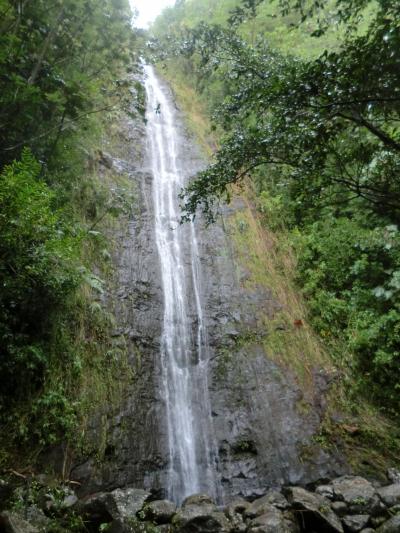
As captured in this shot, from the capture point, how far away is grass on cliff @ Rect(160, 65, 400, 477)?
695 centimetres

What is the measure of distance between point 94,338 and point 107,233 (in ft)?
10.9

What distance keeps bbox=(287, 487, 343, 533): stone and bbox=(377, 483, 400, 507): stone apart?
83 centimetres

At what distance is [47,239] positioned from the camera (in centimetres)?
579

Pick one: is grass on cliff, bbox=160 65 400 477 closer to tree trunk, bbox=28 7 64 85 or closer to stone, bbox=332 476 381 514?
stone, bbox=332 476 381 514

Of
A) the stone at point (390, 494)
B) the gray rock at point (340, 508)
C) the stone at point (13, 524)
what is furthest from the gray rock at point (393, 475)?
the stone at point (13, 524)

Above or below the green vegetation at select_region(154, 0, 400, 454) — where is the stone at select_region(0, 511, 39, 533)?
below

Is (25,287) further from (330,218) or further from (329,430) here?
(330,218)

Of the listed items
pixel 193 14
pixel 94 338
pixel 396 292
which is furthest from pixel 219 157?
pixel 193 14

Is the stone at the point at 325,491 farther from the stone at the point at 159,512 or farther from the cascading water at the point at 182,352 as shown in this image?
the stone at the point at 159,512

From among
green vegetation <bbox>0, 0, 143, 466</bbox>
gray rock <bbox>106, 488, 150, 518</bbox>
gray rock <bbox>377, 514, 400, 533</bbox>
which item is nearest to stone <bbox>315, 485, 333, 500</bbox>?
gray rock <bbox>377, 514, 400, 533</bbox>

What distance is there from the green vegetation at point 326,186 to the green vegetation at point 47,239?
1919 millimetres

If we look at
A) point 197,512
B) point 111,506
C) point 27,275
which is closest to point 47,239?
point 27,275

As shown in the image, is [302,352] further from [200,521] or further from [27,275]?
[27,275]

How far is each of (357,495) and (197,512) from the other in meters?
2.29
